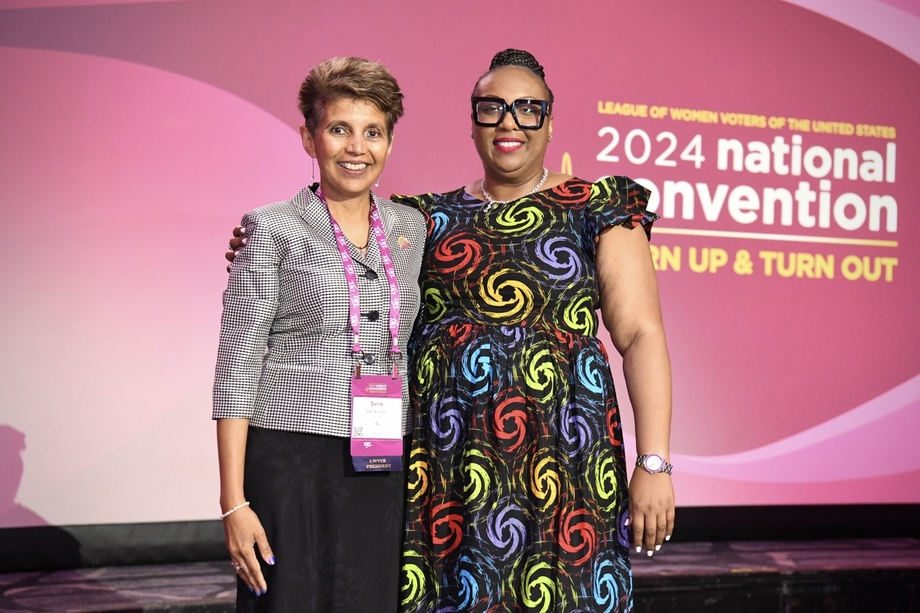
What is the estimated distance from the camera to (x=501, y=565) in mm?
1744

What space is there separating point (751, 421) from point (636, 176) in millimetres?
1094

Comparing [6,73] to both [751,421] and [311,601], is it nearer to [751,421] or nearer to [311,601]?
[311,601]

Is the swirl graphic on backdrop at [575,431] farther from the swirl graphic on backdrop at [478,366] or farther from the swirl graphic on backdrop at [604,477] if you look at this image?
the swirl graphic on backdrop at [478,366]

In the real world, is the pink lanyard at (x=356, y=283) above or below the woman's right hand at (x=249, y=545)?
above

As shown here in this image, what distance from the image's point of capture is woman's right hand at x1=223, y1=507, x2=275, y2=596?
1.63 metres

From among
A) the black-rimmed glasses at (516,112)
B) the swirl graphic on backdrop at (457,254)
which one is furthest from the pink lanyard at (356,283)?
the black-rimmed glasses at (516,112)

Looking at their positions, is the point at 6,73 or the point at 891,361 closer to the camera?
the point at 6,73

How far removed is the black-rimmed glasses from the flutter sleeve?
0.18 meters

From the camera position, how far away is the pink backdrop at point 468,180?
3215 millimetres

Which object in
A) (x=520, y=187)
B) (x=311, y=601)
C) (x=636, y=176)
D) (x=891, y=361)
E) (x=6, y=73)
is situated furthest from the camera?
(x=891, y=361)

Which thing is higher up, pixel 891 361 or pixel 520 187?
pixel 520 187

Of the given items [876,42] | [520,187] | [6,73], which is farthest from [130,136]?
[876,42]

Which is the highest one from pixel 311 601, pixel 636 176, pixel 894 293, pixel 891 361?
pixel 636 176

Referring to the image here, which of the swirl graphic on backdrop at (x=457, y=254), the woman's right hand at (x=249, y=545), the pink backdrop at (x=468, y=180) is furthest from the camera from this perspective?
the pink backdrop at (x=468, y=180)
